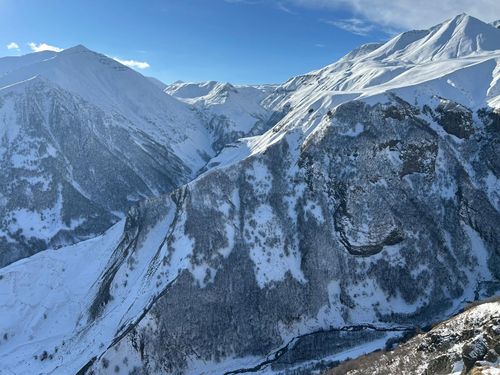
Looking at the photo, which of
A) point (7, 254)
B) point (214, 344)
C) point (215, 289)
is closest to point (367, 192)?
point (215, 289)

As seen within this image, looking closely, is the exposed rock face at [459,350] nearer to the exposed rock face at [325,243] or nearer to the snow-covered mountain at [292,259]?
the snow-covered mountain at [292,259]

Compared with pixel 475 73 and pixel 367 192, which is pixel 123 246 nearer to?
pixel 367 192

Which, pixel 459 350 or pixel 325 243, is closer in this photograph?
pixel 459 350

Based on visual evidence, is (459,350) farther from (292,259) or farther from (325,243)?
(325,243)

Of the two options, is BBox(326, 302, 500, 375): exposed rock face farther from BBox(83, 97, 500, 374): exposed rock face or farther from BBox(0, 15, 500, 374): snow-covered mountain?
BBox(83, 97, 500, 374): exposed rock face

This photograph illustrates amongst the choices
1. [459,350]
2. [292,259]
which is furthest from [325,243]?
[459,350]

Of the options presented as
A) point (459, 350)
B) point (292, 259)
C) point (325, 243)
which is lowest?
point (459, 350)

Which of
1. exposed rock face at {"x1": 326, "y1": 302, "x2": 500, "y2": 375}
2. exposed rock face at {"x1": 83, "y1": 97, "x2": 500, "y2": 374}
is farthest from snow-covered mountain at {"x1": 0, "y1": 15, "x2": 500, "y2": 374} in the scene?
exposed rock face at {"x1": 326, "y1": 302, "x2": 500, "y2": 375}
